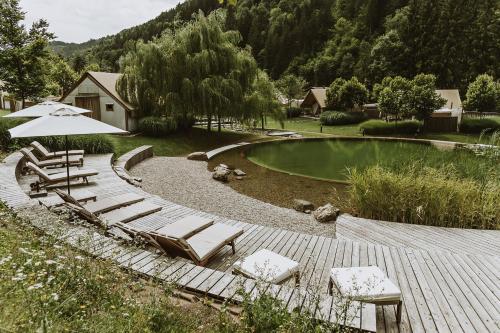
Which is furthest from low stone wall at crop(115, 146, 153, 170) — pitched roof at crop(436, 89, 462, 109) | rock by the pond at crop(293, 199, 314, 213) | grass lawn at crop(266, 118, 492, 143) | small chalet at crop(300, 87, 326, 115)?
pitched roof at crop(436, 89, 462, 109)

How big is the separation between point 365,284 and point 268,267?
1.25 metres

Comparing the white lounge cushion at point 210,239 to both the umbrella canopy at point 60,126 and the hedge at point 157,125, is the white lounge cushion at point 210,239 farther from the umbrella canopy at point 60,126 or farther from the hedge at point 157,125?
the hedge at point 157,125

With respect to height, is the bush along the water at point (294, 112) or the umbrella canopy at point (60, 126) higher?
the bush along the water at point (294, 112)

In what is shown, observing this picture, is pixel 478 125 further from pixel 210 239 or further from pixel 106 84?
pixel 210 239

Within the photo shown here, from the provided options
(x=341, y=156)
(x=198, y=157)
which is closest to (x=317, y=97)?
(x=341, y=156)

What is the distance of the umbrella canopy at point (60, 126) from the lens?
6.81m

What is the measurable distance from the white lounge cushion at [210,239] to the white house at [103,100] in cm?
1796

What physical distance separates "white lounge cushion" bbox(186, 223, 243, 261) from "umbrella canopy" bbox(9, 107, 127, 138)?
3.47 meters

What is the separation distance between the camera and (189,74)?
2186cm

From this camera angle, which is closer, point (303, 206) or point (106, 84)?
point (303, 206)

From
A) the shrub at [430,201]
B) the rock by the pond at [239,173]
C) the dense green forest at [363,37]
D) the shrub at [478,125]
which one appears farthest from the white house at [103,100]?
the shrub at [478,125]

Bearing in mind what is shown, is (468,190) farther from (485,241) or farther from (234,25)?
(234,25)

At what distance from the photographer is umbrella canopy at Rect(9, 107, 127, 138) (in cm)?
681

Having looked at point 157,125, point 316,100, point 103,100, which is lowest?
point 157,125
